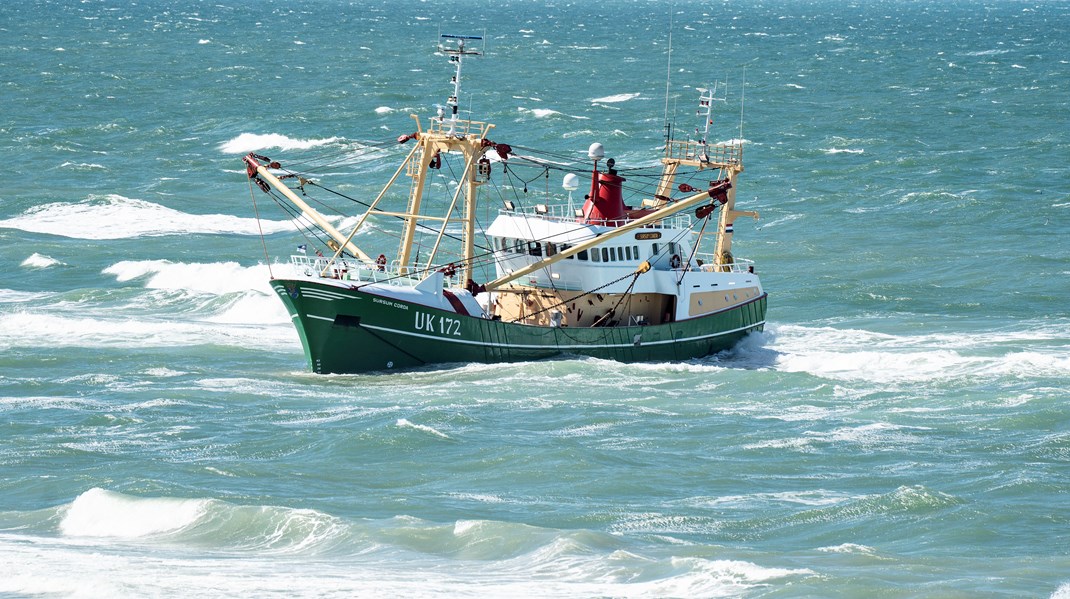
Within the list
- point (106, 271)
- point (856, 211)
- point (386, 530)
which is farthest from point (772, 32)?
point (386, 530)

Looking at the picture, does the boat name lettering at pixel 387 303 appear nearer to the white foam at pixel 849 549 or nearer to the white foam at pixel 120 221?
the white foam at pixel 849 549

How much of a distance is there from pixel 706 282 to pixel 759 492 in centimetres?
1504

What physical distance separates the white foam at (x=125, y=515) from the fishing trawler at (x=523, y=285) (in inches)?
438

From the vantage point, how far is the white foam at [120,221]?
57.5m

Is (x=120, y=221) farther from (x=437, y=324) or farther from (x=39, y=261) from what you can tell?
(x=437, y=324)

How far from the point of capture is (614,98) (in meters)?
108

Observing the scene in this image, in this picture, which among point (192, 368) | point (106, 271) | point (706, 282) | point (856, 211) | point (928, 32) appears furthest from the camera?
point (928, 32)

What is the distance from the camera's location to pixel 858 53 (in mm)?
151000

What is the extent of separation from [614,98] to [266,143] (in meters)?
31.1

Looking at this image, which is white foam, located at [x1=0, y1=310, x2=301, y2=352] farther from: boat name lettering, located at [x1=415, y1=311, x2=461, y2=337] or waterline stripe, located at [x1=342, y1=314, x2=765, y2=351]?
boat name lettering, located at [x1=415, y1=311, x2=461, y2=337]

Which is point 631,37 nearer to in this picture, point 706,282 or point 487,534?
point 706,282

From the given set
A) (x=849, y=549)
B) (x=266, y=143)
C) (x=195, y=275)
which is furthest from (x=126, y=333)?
(x=266, y=143)

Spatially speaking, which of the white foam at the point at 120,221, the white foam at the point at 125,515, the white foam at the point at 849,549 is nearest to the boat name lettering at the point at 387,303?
the white foam at the point at 125,515

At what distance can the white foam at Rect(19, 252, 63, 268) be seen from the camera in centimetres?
5005
